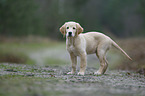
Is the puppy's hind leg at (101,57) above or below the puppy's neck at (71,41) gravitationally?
below

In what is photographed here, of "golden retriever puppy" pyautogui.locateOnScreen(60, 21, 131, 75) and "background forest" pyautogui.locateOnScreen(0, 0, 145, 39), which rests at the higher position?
"background forest" pyautogui.locateOnScreen(0, 0, 145, 39)

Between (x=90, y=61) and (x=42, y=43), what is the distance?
36.4 feet

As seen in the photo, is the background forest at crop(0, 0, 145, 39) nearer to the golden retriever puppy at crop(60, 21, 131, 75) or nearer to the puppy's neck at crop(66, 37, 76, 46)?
the golden retriever puppy at crop(60, 21, 131, 75)

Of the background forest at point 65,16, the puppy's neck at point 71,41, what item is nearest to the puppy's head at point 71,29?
the puppy's neck at point 71,41

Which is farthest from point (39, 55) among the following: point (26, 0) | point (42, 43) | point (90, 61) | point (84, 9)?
point (84, 9)

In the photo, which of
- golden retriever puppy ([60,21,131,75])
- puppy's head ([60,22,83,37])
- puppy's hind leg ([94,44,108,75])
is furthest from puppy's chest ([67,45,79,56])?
puppy's hind leg ([94,44,108,75])

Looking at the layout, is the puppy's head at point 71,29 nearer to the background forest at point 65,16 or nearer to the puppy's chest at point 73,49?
the puppy's chest at point 73,49

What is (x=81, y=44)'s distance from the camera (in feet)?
25.4

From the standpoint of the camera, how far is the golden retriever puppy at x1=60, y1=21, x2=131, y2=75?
7.58 m

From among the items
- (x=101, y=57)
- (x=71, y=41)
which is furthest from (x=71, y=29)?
(x=101, y=57)

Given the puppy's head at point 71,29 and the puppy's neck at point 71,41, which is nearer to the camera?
the puppy's head at point 71,29

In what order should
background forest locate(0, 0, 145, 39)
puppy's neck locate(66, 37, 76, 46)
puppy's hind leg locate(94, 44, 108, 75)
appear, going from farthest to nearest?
background forest locate(0, 0, 145, 39) < puppy's hind leg locate(94, 44, 108, 75) < puppy's neck locate(66, 37, 76, 46)

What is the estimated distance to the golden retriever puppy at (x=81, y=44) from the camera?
7582mm

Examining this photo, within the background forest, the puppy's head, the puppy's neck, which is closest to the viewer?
the puppy's head
